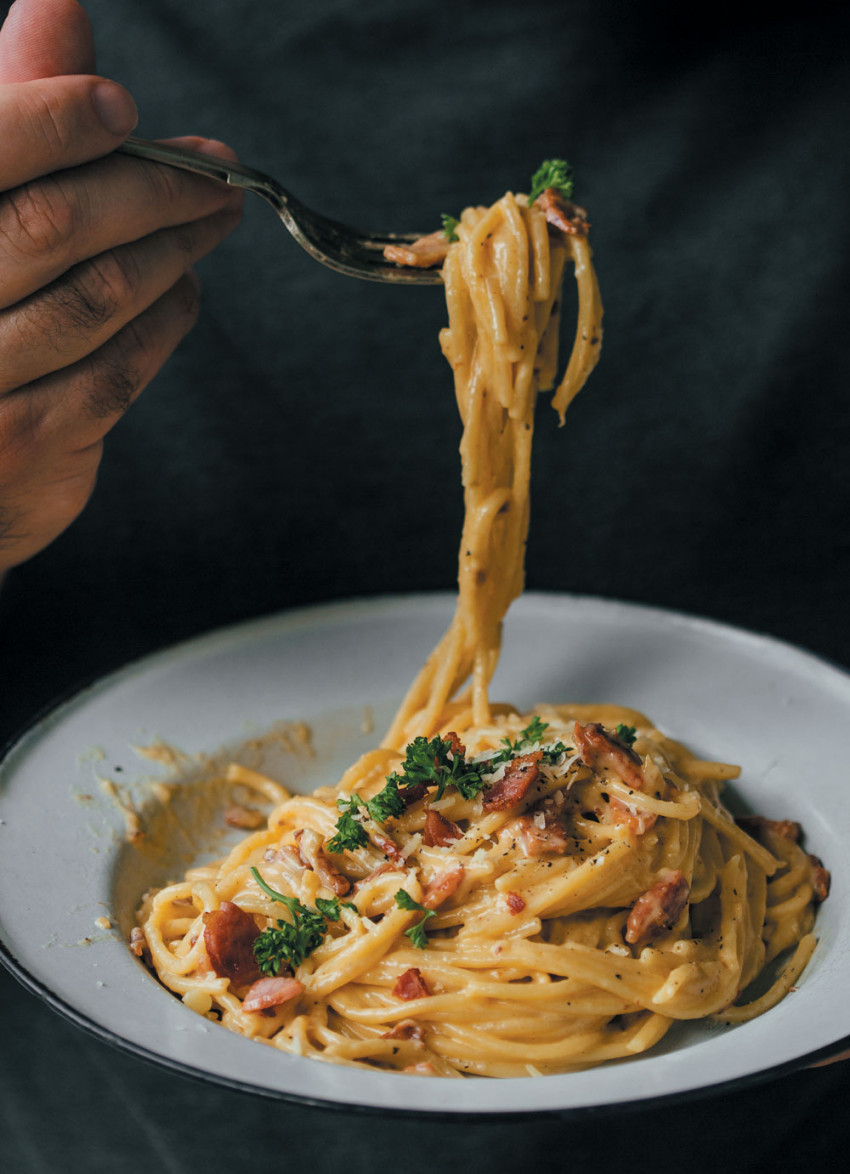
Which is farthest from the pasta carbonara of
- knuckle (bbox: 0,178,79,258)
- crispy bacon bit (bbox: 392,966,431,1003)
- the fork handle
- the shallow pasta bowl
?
knuckle (bbox: 0,178,79,258)

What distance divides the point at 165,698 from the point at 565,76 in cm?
289

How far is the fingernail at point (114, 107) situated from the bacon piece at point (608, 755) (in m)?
1.76

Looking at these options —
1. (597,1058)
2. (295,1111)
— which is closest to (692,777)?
(597,1058)

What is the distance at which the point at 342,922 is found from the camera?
274 centimetres

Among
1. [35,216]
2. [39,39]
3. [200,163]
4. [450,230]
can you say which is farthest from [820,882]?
[39,39]

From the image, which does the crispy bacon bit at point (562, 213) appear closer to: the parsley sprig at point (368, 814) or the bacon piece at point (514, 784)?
the bacon piece at point (514, 784)

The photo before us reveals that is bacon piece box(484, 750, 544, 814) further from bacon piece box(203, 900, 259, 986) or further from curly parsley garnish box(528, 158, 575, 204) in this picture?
curly parsley garnish box(528, 158, 575, 204)

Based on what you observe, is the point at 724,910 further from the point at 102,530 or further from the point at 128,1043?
the point at 102,530

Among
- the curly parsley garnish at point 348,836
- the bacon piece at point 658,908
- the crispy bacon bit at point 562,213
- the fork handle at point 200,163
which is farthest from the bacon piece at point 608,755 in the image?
the fork handle at point 200,163

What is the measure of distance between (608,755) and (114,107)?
187cm

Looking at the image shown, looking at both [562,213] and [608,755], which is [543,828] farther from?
[562,213]

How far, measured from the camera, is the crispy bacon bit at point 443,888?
2.68m

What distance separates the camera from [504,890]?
270cm

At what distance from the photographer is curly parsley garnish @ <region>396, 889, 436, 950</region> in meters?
2.66
